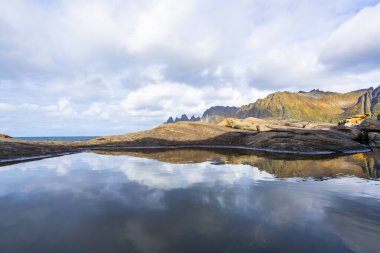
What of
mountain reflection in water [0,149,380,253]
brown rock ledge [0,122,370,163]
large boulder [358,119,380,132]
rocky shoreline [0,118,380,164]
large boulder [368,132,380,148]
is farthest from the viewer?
large boulder [358,119,380,132]

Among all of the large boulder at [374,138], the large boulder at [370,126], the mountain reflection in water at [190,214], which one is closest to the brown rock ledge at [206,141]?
the large boulder at [374,138]

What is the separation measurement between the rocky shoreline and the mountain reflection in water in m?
13.3

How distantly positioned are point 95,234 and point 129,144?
27.2 meters

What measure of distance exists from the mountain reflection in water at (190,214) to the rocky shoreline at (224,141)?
524 inches

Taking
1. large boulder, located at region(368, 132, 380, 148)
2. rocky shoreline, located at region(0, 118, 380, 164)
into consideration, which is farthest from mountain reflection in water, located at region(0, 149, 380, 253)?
large boulder, located at region(368, 132, 380, 148)

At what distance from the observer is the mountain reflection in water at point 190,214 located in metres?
4.46

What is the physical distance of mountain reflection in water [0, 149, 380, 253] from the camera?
446 centimetres

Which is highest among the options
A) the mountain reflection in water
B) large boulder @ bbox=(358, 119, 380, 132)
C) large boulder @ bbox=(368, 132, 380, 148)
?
large boulder @ bbox=(358, 119, 380, 132)

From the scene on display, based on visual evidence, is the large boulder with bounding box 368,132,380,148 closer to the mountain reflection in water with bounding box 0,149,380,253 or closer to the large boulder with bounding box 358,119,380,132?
the large boulder with bounding box 358,119,380,132

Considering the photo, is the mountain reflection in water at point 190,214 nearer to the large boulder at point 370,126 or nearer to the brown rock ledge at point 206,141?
the brown rock ledge at point 206,141

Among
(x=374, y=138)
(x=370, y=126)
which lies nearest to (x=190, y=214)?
(x=374, y=138)

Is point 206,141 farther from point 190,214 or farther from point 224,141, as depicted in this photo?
point 190,214

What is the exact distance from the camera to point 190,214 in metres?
5.96

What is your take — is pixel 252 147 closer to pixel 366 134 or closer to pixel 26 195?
pixel 366 134
